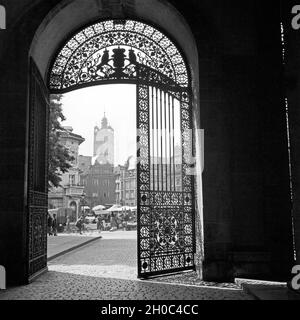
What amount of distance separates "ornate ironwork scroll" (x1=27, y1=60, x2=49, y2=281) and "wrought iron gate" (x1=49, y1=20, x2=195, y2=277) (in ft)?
2.79

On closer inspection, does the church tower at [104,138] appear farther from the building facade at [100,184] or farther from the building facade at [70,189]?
the building facade at [70,189]

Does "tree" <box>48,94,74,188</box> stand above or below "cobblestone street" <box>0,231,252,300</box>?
above

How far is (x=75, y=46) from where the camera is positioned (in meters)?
9.19

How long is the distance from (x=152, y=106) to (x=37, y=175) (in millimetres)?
2513

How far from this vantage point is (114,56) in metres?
9.05

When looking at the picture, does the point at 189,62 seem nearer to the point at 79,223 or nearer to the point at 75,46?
the point at 75,46

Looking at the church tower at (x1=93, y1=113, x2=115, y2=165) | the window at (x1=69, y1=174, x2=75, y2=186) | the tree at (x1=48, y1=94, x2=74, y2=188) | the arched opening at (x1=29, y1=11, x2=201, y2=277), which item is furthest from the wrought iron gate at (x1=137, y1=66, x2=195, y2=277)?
the church tower at (x1=93, y1=113, x2=115, y2=165)

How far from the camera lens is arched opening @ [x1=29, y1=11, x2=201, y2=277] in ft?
26.4

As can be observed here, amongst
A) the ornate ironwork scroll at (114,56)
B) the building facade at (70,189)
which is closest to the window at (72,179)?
the building facade at (70,189)

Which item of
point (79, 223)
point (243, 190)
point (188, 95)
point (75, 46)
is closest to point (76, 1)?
point (75, 46)

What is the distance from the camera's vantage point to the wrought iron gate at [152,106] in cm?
805

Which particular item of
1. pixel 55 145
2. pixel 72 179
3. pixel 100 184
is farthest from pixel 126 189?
pixel 55 145

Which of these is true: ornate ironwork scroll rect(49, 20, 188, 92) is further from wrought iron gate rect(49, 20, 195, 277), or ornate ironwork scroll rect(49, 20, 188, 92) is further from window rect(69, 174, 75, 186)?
window rect(69, 174, 75, 186)

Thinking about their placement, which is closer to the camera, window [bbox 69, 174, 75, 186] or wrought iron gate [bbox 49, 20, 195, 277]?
wrought iron gate [bbox 49, 20, 195, 277]
